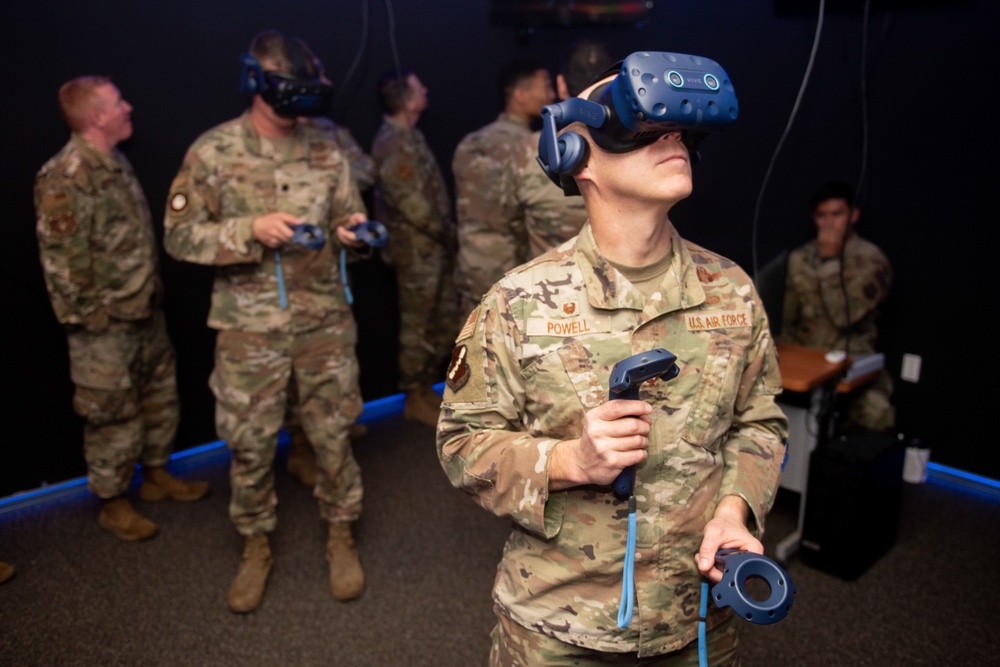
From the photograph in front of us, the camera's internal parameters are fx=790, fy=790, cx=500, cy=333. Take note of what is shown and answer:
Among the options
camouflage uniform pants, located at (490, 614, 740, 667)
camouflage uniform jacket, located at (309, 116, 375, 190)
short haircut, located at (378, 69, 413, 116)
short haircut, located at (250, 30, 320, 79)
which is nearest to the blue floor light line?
camouflage uniform jacket, located at (309, 116, 375, 190)

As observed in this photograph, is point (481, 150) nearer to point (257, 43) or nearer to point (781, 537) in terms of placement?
point (257, 43)

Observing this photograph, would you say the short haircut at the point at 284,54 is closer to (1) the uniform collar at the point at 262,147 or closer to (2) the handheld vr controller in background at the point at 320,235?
(1) the uniform collar at the point at 262,147

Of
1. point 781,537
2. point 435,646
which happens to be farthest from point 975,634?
point 435,646

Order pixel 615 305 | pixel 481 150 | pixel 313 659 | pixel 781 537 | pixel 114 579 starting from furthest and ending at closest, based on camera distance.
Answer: pixel 481 150 → pixel 781 537 → pixel 114 579 → pixel 313 659 → pixel 615 305

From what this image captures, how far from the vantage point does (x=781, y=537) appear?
9.91ft

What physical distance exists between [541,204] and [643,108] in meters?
1.90

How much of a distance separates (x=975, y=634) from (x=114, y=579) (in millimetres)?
2864

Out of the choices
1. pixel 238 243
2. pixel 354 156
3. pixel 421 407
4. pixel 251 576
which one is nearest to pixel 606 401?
pixel 238 243

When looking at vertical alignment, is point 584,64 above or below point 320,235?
above

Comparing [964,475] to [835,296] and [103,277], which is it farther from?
[103,277]

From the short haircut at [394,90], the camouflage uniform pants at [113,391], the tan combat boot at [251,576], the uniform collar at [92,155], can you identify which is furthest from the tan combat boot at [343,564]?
the short haircut at [394,90]

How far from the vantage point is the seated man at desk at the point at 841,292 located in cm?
341

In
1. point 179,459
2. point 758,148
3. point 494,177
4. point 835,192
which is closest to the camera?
point 835,192

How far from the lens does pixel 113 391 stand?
10.2 feet
